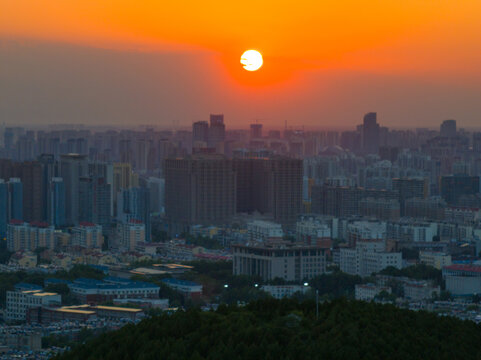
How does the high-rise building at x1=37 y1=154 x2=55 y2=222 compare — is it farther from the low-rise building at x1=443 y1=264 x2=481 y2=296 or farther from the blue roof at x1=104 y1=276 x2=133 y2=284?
the low-rise building at x1=443 y1=264 x2=481 y2=296

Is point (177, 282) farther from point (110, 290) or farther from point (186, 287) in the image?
point (110, 290)

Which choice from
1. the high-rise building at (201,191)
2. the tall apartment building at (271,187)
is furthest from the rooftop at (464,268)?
the tall apartment building at (271,187)

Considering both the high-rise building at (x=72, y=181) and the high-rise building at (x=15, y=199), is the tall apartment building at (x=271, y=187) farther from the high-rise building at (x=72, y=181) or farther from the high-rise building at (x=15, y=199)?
the high-rise building at (x=15, y=199)

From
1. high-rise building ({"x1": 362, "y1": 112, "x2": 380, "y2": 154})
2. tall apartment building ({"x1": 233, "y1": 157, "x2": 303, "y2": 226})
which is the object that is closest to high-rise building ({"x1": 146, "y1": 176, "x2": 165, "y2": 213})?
tall apartment building ({"x1": 233, "y1": 157, "x2": 303, "y2": 226})

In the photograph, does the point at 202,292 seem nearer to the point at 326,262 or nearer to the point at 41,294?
the point at 41,294

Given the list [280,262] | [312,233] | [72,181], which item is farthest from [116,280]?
[72,181]

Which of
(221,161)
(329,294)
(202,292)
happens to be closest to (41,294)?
(202,292)

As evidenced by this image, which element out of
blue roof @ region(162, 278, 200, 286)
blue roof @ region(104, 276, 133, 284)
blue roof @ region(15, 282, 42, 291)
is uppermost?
blue roof @ region(104, 276, 133, 284)
